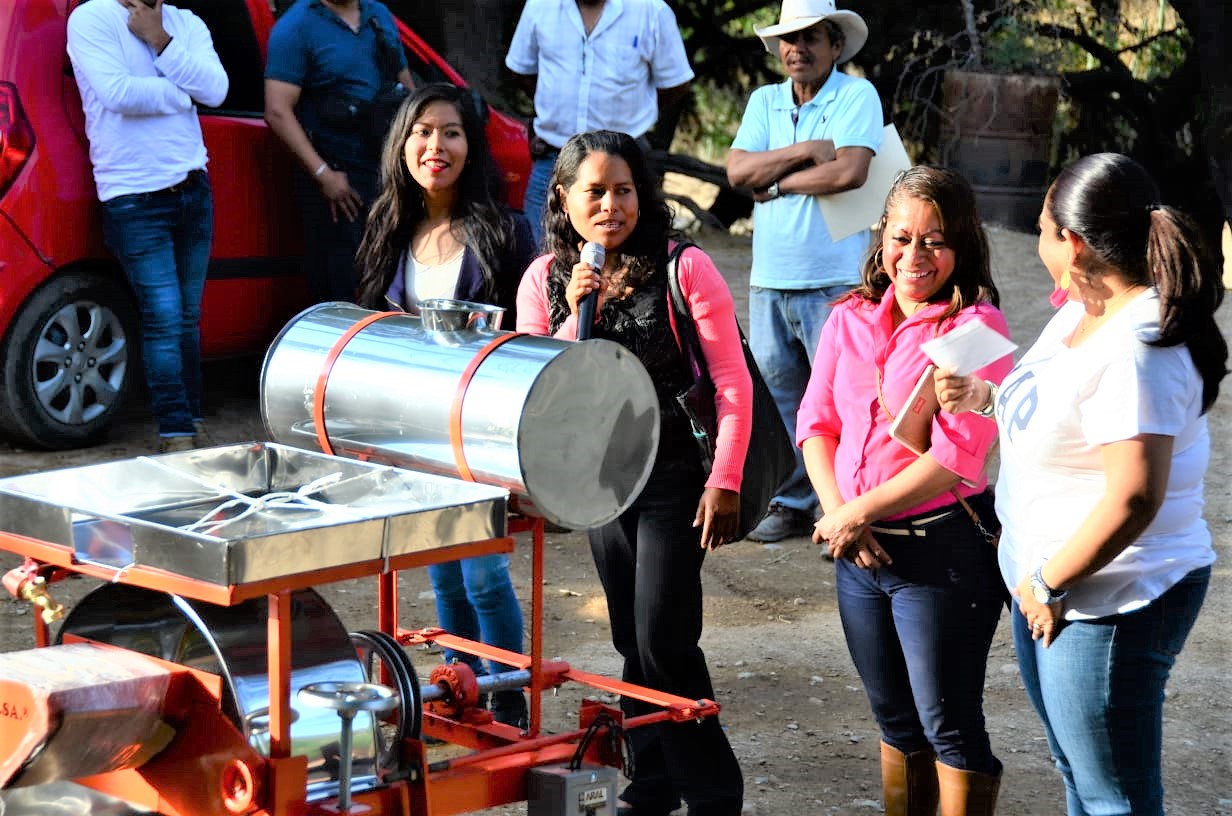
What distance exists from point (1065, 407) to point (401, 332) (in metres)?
1.24

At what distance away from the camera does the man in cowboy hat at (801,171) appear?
6.02m

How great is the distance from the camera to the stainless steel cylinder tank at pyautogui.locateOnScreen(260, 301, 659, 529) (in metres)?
2.93

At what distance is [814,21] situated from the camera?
5934 millimetres

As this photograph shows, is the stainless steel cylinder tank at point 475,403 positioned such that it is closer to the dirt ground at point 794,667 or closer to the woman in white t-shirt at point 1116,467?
the woman in white t-shirt at point 1116,467

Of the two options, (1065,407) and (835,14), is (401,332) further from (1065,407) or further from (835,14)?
(835,14)

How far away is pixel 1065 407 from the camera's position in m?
2.82

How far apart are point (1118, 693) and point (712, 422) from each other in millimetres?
1069

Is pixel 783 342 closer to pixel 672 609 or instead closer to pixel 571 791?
pixel 672 609

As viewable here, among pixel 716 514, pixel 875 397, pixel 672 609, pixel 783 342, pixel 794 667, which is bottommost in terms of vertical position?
pixel 794 667

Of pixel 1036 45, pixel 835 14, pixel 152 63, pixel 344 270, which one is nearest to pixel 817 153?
pixel 835 14

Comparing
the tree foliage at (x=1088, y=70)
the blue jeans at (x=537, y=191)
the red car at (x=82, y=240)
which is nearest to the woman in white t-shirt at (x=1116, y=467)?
the blue jeans at (x=537, y=191)

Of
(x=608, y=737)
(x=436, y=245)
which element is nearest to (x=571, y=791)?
(x=608, y=737)

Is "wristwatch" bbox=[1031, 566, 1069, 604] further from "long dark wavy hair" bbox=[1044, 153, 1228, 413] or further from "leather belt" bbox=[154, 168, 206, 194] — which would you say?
"leather belt" bbox=[154, 168, 206, 194]

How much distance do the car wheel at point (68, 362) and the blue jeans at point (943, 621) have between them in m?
3.93
